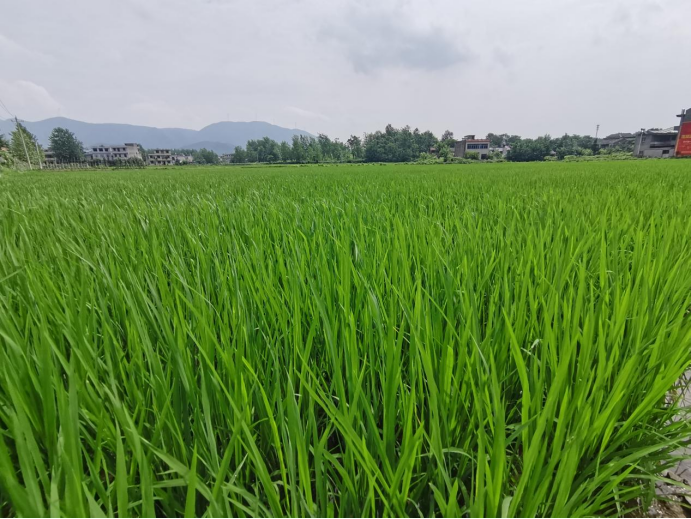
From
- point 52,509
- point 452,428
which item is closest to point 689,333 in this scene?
point 452,428

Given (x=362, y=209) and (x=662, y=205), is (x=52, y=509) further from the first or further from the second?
(x=662, y=205)

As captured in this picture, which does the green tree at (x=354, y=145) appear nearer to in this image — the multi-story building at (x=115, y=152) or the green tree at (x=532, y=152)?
the green tree at (x=532, y=152)

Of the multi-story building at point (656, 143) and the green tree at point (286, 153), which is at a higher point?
the green tree at point (286, 153)

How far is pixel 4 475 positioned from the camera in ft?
1.08

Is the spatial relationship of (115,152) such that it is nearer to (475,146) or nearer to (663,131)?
(475,146)

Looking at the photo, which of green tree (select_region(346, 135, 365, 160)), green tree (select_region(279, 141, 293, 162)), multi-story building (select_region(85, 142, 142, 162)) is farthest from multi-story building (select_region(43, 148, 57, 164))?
green tree (select_region(346, 135, 365, 160))

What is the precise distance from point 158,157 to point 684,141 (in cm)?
9627

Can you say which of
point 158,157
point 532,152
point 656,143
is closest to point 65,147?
point 158,157

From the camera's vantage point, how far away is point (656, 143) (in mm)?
37594

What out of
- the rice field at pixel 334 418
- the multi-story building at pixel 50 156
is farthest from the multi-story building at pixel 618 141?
the multi-story building at pixel 50 156

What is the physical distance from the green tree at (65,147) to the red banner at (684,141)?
9659cm

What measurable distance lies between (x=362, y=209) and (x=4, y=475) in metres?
1.95

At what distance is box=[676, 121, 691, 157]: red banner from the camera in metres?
30.1

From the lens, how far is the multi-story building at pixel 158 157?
81744mm
